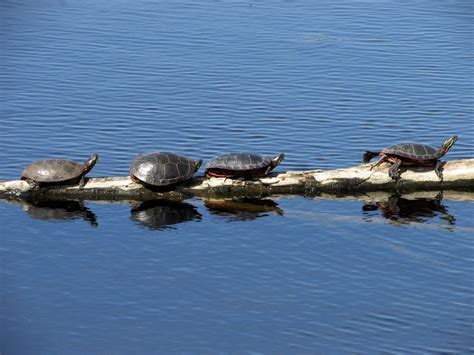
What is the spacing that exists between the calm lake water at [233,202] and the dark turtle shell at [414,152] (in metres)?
1.00

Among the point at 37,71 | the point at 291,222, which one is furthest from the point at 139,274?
the point at 37,71

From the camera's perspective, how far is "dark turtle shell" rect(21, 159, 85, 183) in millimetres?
25812

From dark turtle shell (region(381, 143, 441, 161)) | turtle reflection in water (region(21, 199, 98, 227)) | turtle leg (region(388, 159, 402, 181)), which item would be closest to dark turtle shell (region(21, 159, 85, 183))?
turtle reflection in water (region(21, 199, 98, 227))

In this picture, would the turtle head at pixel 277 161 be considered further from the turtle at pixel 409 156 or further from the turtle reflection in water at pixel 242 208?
the turtle at pixel 409 156

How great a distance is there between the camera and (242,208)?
26.2m

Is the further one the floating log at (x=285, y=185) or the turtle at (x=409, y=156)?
the turtle at (x=409, y=156)

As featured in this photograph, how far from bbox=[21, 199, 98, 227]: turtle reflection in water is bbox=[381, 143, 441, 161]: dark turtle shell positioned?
272 inches

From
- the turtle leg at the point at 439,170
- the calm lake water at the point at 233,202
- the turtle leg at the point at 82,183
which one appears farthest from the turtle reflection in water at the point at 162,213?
the turtle leg at the point at 439,170

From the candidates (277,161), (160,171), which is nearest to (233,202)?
(277,161)

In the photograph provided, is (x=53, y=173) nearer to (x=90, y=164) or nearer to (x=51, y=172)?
(x=51, y=172)

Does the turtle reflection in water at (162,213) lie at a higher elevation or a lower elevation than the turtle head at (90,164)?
lower

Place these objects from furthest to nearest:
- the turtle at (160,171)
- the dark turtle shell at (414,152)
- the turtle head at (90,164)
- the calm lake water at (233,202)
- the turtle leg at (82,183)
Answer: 1. the dark turtle shell at (414,152)
2. the turtle head at (90,164)
3. the turtle leg at (82,183)
4. the turtle at (160,171)
5. the calm lake water at (233,202)

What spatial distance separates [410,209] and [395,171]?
3.17ft

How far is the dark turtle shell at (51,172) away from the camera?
25812 mm
